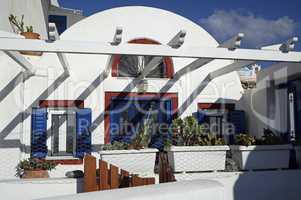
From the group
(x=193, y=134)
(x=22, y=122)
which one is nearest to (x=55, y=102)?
(x=22, y=122)

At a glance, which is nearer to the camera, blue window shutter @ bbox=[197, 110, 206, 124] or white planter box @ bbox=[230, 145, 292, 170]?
white planter box @ bbox=[230, 145, 292, 170]

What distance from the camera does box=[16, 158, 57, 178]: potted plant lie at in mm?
8328

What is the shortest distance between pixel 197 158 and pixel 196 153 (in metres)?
0.10

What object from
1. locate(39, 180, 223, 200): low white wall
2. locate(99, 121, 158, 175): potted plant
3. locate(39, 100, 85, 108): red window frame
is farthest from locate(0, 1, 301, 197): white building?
locate(39, 180, 223, 200): low white wall

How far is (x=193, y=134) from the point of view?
333 inches

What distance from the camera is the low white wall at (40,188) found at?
682cm

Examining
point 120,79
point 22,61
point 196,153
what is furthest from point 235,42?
point 22,61

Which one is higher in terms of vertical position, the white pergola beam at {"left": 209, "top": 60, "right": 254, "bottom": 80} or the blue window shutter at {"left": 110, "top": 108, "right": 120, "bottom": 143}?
the white pergola beam at {"left": 209, "top": 60, "right": 254, "bottom": 80}

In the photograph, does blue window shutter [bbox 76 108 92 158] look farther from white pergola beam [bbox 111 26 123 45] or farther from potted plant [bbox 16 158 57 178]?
white pergola beam [bbox 111 26 123 45]

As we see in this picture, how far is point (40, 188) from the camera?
6883mm

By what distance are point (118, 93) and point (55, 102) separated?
1.63m

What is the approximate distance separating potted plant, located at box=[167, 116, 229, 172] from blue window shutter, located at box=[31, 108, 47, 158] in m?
3.38

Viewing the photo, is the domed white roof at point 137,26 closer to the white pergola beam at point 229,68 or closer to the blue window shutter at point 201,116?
the white pergola beam at point 229,68

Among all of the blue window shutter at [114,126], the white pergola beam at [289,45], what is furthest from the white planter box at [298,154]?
the blue window shutter at [114,126]
